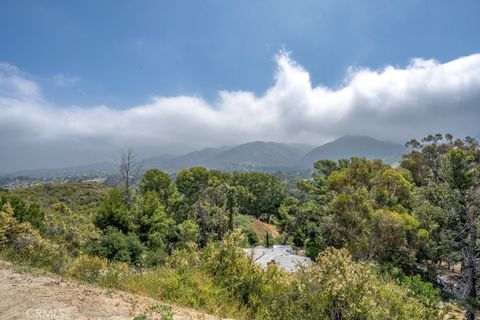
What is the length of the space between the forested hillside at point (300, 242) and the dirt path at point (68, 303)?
970mm

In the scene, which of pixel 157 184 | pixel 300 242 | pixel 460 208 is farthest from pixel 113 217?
pixel 460 208

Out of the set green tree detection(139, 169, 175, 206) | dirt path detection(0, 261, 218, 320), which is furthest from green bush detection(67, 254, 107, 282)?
green tree detection(139, 169, 175, 206)

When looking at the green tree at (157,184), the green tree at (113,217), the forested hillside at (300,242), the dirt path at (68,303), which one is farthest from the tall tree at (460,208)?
the green tree at (157,184)

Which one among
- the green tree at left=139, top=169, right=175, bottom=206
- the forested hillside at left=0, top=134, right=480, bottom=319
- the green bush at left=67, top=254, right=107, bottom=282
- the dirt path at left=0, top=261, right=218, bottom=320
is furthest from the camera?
the green tree at left=139, top=169, right=175, bottom=206

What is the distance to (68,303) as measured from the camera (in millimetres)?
6133

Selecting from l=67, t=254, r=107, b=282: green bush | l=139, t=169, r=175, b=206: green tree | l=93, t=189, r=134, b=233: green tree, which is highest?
l=139, t=169, r=175, b=206: green tree

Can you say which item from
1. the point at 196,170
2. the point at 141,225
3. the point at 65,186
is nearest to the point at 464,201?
the point at 141,225

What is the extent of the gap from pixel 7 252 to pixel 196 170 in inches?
1259

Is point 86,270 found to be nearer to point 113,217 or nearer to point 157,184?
point 113,217

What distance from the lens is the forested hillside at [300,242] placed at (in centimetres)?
736

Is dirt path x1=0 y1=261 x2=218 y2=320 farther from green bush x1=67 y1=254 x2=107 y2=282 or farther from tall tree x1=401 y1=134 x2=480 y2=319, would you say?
tall tree x1=401 y1=134 x2=480 y2=319

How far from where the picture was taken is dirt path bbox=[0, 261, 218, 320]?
18.6ft

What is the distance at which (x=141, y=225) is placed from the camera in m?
25.8

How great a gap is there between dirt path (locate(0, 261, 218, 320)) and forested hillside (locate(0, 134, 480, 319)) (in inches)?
38.2
